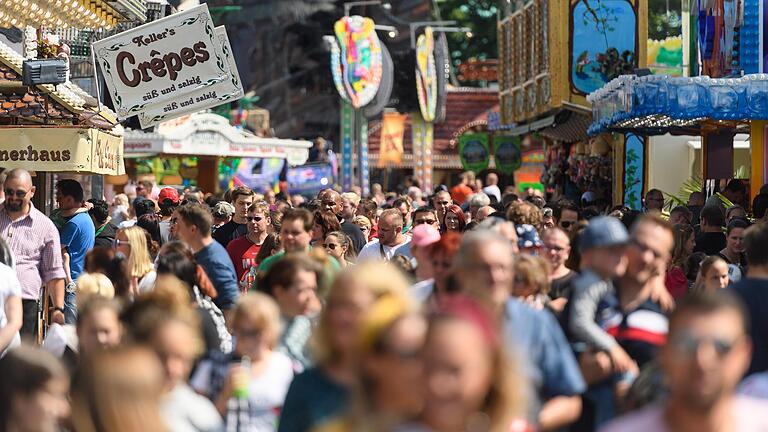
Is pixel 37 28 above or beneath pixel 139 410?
above

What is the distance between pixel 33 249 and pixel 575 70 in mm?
17334

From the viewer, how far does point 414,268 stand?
909cm

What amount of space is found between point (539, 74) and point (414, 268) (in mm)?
20219

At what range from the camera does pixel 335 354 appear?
5.31m

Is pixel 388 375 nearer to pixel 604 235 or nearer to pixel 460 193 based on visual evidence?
pixel 604 235

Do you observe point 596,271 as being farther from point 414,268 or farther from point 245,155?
point 245,155

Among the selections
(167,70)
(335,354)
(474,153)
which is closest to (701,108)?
(167,70)

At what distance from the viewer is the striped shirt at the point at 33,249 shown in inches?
391

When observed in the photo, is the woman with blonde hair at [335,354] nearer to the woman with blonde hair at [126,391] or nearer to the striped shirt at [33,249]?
the woman with blonde hair at [126,391]

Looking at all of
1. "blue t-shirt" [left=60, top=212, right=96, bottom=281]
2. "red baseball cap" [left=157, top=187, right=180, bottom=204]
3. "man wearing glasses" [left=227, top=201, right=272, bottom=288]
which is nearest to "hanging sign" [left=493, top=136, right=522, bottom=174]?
Result: "red baseball cap" [left=157, top=187, right=180, bottom=204]

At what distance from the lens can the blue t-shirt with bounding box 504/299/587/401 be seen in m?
5.57

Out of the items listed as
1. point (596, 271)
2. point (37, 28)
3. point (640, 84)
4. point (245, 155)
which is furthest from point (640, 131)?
point (596, 271)

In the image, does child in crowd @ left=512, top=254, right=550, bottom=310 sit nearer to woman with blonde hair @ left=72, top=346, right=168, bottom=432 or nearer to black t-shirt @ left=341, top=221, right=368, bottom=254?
woman with blonde hair @ left=72, top=346, right=168, bottom=432

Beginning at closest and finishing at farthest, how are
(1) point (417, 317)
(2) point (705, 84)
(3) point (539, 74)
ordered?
(1) point (417, 317), (2) point (705, 84), (3) point (539, 74)
